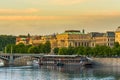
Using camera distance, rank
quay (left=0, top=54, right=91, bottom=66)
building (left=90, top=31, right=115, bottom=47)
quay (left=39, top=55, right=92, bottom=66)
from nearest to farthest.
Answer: quay (left=39, top=55, right=92, bottom=66) < quay (left=0, top=54, right=91, bottom=66) < building (left=90, top=31, right=115, bottom=47)

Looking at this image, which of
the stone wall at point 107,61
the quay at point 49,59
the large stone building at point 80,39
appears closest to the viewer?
the stone wall at point 107,61

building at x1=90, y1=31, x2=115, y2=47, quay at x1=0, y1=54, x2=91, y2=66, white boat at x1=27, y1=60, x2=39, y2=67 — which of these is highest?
building at x1=90, y1=31, x2=115, y2=47

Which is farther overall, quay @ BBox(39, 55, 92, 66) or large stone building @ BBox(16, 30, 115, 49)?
large stone building @ BBox(16, 30, 115, 49)

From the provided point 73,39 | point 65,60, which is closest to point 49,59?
point 65,60

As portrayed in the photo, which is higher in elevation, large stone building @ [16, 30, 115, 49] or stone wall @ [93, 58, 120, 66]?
large stone building @ [16, 30, 115, 49]

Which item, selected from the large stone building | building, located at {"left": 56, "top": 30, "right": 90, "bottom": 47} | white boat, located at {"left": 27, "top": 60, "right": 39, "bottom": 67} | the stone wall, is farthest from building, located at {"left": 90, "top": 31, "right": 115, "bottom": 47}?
the stone wall

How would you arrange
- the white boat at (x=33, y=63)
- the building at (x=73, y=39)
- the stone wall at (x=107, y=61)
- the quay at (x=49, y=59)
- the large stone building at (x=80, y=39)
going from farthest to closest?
the building at (x=73, y=39) → the large stone building at (x=80, y=39) → the white boat at (x=33, y=63) → the quay at (x=49, y=59) → the stone wall at (x=107, y=61)

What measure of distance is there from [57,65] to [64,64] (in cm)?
164

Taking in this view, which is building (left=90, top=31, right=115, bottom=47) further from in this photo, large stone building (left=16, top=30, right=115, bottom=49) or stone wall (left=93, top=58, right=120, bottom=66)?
stone wall (left=93, top=58, right=120, bottom=66)

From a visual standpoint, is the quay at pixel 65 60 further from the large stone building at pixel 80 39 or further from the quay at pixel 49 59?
the large stone building at pixel 80 39

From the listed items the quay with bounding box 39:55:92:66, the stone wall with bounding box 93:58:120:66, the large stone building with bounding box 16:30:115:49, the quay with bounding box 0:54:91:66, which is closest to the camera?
the stone wall with bounding box 93:58:120:66

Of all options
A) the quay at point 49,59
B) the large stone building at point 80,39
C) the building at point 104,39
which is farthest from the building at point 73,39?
the quay at point 49,59

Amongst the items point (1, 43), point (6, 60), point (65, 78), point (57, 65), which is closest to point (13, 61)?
point (6, 60)

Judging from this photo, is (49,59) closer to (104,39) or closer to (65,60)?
(65,60)
